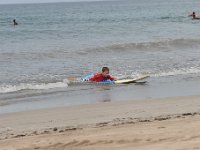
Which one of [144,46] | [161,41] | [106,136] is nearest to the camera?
[106,136]

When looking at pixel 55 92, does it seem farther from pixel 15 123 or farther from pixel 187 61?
pixel 187 61

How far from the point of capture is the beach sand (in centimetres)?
617

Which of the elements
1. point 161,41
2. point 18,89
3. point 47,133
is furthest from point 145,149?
point 161,41

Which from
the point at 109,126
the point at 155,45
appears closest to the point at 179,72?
the point at 109,126

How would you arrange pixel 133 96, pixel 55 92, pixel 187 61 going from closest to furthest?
pixel 133 96 → pixel 55 92 → pixel 187 61

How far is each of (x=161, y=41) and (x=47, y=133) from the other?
63.9 ft

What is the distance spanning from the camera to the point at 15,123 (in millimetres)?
8148

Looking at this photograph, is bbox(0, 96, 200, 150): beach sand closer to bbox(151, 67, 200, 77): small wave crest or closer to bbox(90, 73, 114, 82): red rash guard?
bbox(90, 73, 114, 82): red rash guard

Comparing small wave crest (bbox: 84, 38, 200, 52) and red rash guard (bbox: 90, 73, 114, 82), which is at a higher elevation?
small wave crest (bbox: 84, 38, 200, 52)

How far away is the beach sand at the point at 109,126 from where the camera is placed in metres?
6.17

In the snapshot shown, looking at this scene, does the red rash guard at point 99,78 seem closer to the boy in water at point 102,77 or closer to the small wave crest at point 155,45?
the boy in water at point 102,77

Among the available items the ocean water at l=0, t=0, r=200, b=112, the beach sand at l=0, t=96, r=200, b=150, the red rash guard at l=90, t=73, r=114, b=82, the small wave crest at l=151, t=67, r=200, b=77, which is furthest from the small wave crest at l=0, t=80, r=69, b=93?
the beach sand at l=0, t=96, r=200, b=150

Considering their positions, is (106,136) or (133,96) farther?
(133,96)

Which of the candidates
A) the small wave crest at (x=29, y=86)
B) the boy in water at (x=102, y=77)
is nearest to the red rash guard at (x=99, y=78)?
the boy in water at (x=102, y=77)
